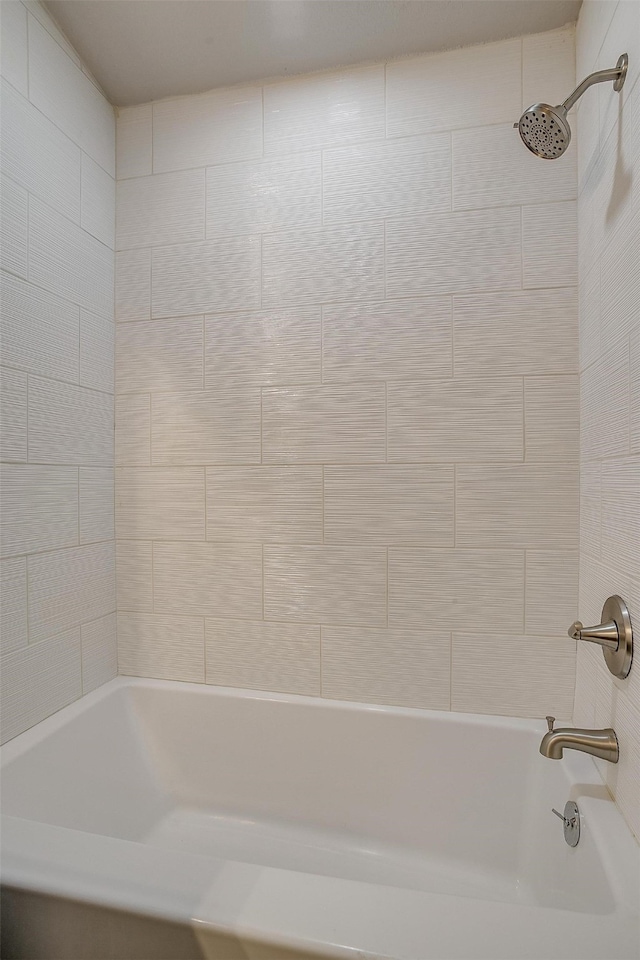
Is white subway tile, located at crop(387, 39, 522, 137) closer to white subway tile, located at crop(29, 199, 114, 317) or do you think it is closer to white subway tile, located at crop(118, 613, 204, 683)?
white subway tile, located at crop(29, 199, 114, 317)

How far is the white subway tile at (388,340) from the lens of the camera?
157 cm

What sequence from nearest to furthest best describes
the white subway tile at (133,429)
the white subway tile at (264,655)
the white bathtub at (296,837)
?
1. the white bathtub at (296,837)
2. the white subway tile at (264,655)
3. the white subway tile at (133,429)

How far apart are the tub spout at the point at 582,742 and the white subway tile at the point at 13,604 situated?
125cm

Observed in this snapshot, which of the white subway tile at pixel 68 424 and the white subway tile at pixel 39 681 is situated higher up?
the white subway tile at pixel 68 424

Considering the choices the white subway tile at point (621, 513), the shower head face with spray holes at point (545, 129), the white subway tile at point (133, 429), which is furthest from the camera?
the white subway tile at point (133, 429)

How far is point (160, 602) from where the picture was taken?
5.88 ft

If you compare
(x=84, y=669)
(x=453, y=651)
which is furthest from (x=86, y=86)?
(x=453, y=651)

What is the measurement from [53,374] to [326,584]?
0.98m

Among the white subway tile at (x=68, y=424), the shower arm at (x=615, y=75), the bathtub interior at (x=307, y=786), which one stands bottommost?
the bathtub interior at (x=307, y=786)

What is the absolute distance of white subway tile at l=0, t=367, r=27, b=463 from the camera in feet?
4.45

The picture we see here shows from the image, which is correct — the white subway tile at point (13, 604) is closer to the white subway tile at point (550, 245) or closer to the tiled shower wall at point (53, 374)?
the tiled shower wall at point (53, 374)

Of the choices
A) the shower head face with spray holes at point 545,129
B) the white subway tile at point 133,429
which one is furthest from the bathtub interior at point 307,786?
the shower head face with spray holes at point 545,129

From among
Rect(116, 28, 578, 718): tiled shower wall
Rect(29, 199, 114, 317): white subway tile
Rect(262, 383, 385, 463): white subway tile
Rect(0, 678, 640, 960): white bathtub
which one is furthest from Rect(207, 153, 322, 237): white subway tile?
Rect(0, 678, 640, 960): white bathtub

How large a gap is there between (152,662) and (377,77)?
193cm
